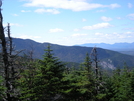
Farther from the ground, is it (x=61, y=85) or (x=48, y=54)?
(x=48, y=54)

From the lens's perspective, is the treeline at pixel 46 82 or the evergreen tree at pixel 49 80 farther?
the evergreen tree at pixel 49 80

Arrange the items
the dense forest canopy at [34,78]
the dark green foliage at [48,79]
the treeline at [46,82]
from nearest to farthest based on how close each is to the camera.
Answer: the dense forest canopy at [34,78]
the treeline at [46,82]
the dark green foliage at [48,79]

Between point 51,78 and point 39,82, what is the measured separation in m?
1.57

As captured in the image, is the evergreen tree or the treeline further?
the evergreen tree

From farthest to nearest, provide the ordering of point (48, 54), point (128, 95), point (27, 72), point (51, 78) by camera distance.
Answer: point (128, 95), point (48, 54), point (51, 78), point (27, 72)

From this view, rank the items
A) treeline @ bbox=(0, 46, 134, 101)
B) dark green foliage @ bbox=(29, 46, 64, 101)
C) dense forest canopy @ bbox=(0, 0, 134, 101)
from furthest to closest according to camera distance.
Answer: dark green foliage @ bbox=(29, 46, 64, 101), treeline @ bbox=(0, 46, 134, 101), dense forest canopy @ bbox=(0, 0, 134, 101)

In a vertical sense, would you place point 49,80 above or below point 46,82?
above

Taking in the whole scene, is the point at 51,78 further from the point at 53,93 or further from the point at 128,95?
the point at 128,95

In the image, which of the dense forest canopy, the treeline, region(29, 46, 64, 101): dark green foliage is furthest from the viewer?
region(29, 46, 64, 101): dark green foliage

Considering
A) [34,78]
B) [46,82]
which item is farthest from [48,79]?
[34,78]

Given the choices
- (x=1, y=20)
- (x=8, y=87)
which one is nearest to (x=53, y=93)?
(x=8, y=87)

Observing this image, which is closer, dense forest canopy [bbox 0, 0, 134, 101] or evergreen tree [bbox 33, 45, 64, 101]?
dense forest canopy [bbox 0, 0, 134, 101]

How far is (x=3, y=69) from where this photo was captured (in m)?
11.8

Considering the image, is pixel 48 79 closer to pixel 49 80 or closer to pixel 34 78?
pixel 49 80
